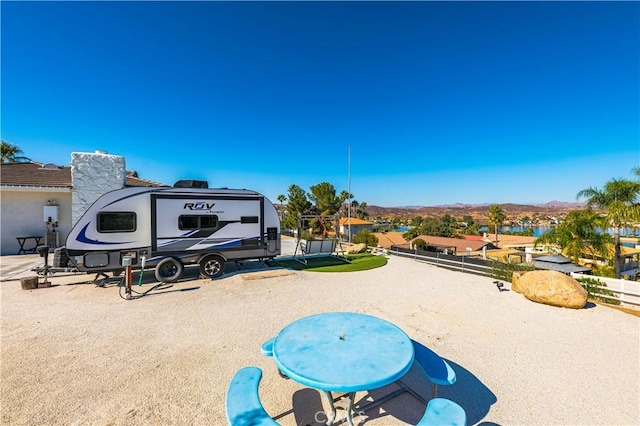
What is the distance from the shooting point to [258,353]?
4.24 m

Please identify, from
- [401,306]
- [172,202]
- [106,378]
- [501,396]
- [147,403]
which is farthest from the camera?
[172,202]

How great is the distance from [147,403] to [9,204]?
14.9m

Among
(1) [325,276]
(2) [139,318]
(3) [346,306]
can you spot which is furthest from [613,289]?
(2) [139,318]

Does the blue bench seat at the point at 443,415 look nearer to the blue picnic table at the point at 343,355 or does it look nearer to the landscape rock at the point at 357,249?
the blue picnic table at the point at 343,355

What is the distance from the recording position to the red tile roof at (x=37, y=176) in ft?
38.7

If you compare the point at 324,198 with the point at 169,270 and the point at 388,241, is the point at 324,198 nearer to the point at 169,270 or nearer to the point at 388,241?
the point at 388,241

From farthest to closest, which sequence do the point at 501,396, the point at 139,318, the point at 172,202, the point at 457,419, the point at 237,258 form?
the point at 237,258 < the point at 172,202 < the point at 139,318 < the point at 501,396 < the point at 457,419

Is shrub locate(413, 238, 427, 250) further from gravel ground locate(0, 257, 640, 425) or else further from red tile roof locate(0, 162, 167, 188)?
red tile roof locate(0, 162, 167, 188)

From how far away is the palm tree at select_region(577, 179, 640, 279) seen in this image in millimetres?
10258

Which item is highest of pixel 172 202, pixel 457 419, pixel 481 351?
pixel 172 202

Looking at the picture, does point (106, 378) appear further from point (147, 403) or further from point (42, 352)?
point (42, 352)

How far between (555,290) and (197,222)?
10.1 meters

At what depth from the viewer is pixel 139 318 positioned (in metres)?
5.53

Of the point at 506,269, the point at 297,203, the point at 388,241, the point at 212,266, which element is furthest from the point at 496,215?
the point at 212,266
